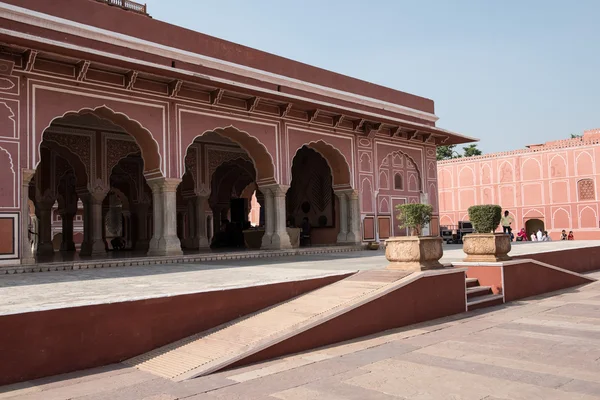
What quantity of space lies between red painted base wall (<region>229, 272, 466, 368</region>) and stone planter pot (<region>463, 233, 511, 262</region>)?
1.38 metres

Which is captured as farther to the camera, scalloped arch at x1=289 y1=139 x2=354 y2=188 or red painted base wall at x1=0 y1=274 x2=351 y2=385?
scalloped arch at x1=289 y1=139 x2=354 y2=188

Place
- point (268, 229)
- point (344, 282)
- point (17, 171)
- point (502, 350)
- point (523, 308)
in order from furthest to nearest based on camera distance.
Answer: point (268, 229), point (17, 171), point (523, 308), point (344, 282), point (502, 350)

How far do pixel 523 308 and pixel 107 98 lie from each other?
829cm

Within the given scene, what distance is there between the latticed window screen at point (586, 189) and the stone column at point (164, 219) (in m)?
23.1

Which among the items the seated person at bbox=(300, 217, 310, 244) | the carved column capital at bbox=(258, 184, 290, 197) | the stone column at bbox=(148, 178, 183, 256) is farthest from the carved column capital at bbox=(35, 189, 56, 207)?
the seated person at bbox=(300, 217, 310, 244)

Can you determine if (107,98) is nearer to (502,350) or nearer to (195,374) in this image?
(195,374)

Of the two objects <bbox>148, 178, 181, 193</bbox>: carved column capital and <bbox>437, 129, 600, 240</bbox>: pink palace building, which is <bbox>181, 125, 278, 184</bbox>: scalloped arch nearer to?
<bbox>148, 178, 181, 193</bbox>: carved column capital

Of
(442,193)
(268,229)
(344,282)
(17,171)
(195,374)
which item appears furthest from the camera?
(442,193)

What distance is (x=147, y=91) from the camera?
448 inches

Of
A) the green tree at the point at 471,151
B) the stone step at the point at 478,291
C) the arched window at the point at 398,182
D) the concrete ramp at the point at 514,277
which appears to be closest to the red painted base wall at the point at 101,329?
the stone step at the point at 478,291

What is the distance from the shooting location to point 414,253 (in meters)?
6.75

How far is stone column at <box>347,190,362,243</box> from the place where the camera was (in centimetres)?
1565

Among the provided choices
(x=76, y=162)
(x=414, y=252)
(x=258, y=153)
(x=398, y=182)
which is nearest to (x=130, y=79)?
(x=258, y=153)

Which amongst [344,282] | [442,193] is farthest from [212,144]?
[442,193]
